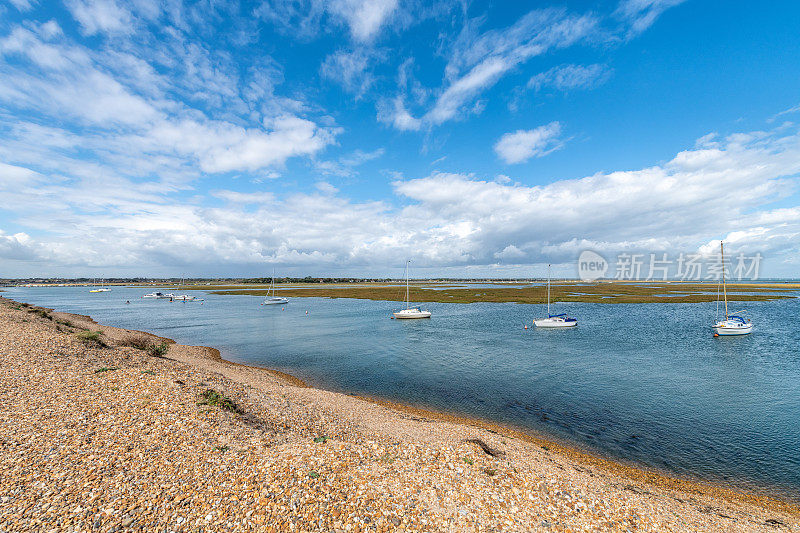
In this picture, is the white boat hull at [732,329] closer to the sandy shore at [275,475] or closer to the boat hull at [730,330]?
the boat hull at [730,330]

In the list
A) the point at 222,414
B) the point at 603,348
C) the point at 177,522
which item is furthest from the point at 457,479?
the point at 603,348

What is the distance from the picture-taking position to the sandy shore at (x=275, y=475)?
9273 millimetres

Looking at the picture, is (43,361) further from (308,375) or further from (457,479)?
(457,479)

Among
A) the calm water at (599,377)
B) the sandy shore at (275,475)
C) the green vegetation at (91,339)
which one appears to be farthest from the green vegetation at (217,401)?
the green vegetation at (91,339)

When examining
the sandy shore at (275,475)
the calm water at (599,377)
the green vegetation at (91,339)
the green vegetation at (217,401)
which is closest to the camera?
the sandy shore at (275,475)

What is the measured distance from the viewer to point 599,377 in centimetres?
3175

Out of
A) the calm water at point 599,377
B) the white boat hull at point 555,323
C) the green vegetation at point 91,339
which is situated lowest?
the calm water at point 599,377

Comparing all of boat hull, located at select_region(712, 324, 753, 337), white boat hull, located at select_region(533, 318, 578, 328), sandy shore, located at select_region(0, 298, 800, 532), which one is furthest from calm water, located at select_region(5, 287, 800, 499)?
sandy shore, located at select_region(0, 298, 800, 532)

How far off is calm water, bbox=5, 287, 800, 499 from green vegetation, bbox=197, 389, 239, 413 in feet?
39.8

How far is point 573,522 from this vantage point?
397 inches

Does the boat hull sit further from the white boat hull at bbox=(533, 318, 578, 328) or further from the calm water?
the white boat hull at bbox=(533, 318, 578, 328)

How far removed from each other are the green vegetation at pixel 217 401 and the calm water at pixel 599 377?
12133 millimetres

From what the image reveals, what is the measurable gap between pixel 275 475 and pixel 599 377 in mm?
31077

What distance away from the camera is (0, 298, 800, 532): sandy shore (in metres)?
9.27
